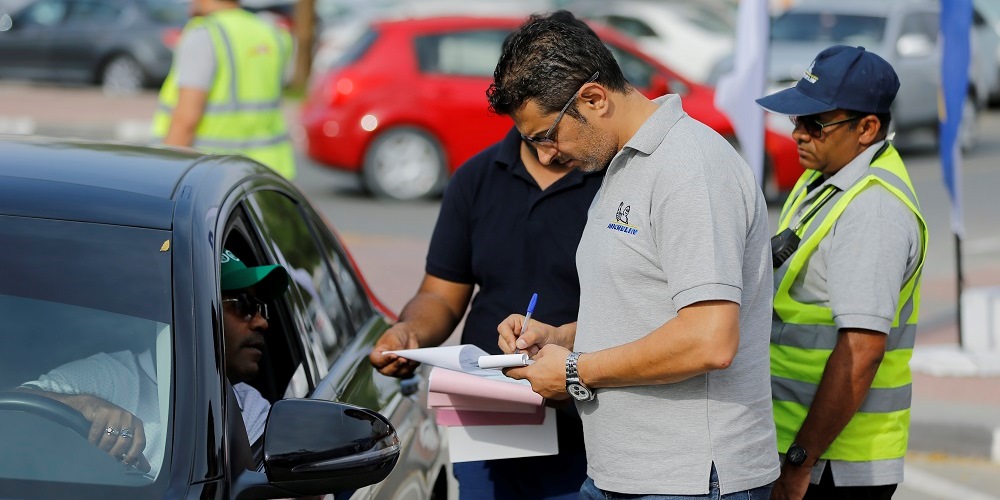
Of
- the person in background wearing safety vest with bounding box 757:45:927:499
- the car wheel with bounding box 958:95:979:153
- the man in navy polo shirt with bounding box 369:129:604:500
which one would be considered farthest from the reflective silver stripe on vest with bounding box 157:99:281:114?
the car wheel with bounding box 958:95:979:153

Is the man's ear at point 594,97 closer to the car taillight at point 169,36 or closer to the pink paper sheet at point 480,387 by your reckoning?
the pink paper sheet at point 480,387

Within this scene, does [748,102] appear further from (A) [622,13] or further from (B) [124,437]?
(A) [622,13]

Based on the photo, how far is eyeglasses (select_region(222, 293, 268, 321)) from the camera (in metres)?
3.18

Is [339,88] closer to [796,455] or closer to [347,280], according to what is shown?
[347,280]

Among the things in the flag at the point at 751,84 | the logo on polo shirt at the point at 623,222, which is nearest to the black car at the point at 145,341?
the logo on polo shirt at the point at 623,222

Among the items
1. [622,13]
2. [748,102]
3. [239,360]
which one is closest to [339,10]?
[622,13]

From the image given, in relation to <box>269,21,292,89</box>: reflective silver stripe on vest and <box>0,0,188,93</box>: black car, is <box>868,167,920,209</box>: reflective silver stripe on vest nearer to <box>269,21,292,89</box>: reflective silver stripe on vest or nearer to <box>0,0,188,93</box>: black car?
<box>269,21,292,89</box>: reflective silver stripe on vest

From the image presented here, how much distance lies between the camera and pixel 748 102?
712 centimetres

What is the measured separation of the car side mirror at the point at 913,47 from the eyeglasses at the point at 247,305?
1385 cm

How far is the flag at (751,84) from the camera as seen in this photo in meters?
7.11

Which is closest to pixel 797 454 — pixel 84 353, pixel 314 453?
pixel 314 453

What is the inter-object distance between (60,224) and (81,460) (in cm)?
55

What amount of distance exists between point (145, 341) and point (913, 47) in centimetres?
1453

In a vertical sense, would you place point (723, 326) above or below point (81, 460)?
above
